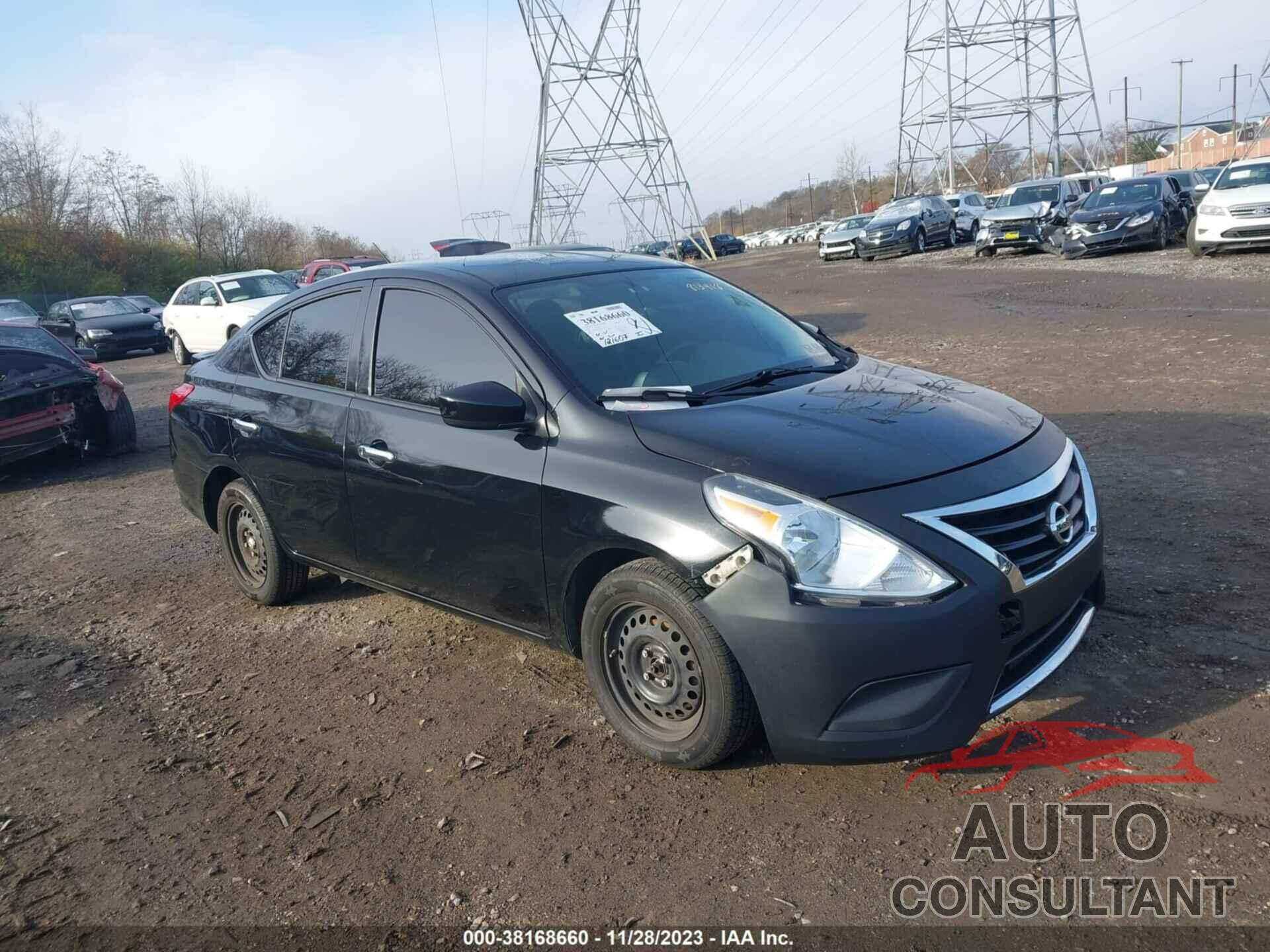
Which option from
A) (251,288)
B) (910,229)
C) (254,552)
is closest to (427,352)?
(254,552)

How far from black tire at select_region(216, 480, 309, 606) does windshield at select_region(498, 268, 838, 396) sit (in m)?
2.02

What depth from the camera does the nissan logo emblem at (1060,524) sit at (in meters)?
3.13

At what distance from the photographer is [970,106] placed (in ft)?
160

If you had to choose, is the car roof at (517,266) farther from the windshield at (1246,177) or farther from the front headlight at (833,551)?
the windshield at (1246,177)

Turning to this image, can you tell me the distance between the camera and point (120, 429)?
32.1 ft

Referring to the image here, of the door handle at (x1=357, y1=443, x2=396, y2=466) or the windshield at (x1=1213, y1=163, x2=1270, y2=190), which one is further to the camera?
the windshield at (x1=1213, y1=163, x2=1270, y2=190)

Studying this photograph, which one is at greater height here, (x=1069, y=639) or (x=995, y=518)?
(x=995, y=518)

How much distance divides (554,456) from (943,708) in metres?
1.54

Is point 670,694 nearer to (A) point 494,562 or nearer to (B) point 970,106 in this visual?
(A) point 494,562

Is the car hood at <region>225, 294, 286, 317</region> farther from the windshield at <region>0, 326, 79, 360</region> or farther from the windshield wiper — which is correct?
the windshield wiper

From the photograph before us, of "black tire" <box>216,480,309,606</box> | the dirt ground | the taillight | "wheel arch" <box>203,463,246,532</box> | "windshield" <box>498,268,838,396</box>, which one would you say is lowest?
the dirt ground

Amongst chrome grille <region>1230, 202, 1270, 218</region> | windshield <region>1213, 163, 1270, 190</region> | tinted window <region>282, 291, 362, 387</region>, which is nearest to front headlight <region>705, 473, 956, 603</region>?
tinted window <region>282, 291, 362, 387</region>

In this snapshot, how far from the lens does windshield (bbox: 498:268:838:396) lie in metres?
3.79

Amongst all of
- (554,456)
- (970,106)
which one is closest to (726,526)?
(554,456)
